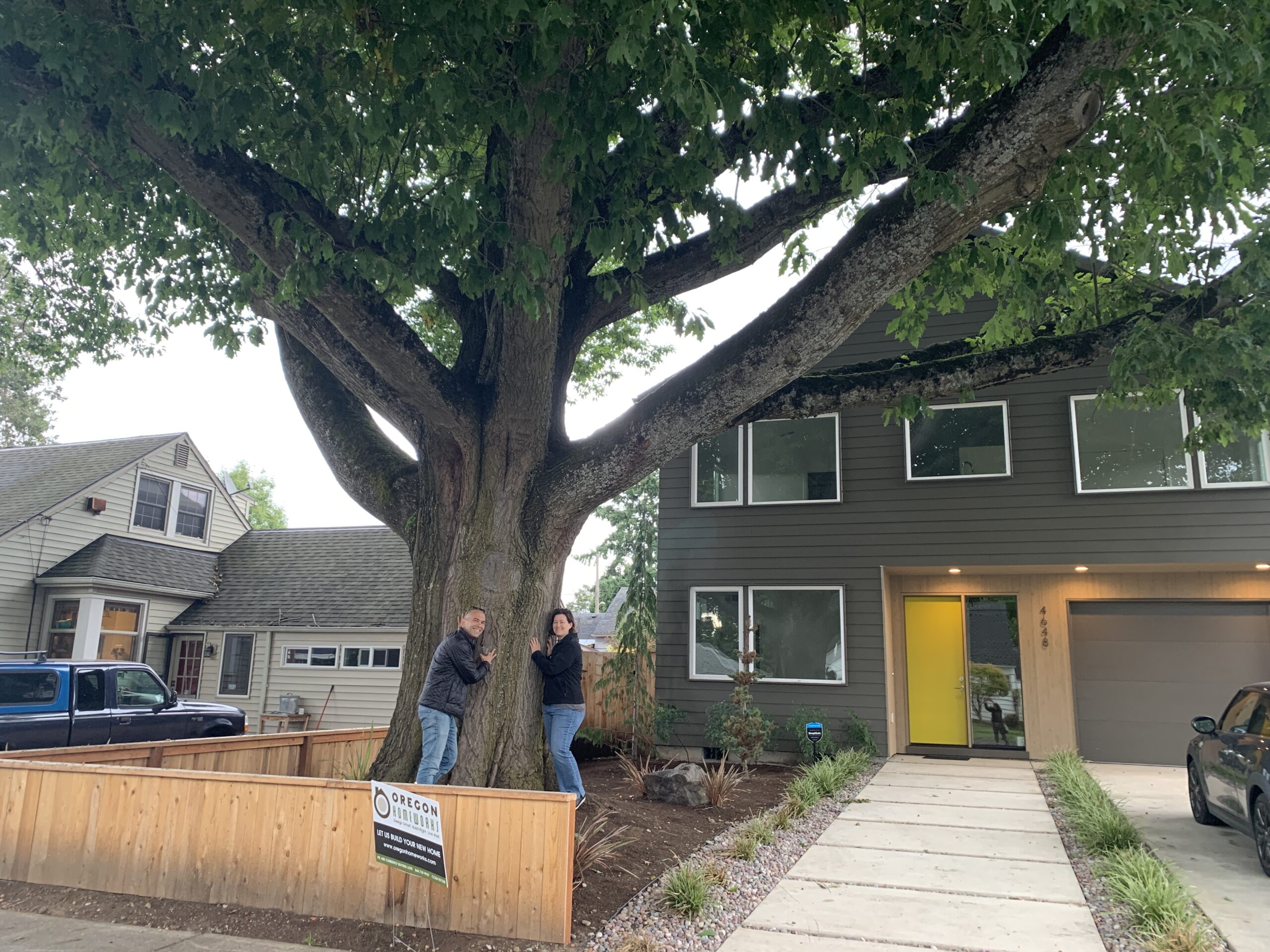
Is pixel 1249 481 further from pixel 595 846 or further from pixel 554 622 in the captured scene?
pixel 595 846

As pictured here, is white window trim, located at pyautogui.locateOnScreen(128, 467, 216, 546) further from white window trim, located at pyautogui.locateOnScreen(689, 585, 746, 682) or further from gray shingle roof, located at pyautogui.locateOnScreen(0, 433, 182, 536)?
white window trim, located at pyautogui.locateOnScreen(689, 585, 746, 682)

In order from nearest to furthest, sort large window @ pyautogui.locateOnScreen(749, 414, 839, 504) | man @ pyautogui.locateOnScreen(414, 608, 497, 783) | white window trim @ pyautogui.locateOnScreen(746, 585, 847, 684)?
man @ pyautogui.locateOnScreen(414, 608, 497, 783) < white window trim @ pyautogui.locateOnScreen(746, 585, 847, 684) < large window @ pyautogui.locateOnScreen(749, 414, 839, 504)

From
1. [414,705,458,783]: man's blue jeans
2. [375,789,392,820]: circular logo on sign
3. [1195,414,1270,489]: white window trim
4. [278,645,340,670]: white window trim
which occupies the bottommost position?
[375,789,392,820]: circular logo on sign

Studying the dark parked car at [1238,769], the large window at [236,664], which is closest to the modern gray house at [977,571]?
the dark parked car at [1238,769]

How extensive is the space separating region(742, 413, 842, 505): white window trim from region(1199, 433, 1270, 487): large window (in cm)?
467

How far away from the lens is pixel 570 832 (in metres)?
4.94

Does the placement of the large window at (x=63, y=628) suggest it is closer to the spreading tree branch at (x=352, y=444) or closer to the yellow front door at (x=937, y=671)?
the spreading tree branch at (x=352, y=444)

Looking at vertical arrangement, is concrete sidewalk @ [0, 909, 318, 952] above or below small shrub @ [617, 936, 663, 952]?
below

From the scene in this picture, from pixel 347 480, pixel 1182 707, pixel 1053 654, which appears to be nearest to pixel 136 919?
pixel 347 480

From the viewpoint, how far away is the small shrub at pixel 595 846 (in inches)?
224

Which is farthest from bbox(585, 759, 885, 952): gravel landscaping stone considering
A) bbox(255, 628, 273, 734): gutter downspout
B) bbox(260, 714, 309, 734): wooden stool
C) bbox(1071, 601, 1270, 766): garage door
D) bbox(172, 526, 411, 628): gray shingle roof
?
bbox(255, 628, 273, 734): gutter downspout

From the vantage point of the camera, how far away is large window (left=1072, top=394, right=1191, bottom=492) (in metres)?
11.9

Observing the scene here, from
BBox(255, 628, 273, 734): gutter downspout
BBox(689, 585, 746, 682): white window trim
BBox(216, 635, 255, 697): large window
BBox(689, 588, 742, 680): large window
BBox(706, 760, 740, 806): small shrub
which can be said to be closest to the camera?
BBox(706, 760, 740, 806): small shrub

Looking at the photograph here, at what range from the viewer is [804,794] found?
28.9ft
